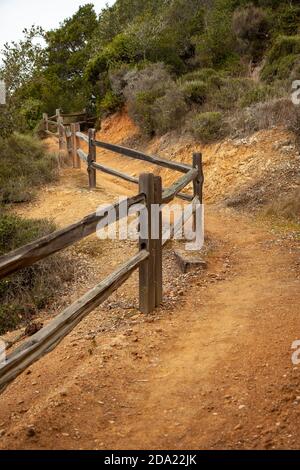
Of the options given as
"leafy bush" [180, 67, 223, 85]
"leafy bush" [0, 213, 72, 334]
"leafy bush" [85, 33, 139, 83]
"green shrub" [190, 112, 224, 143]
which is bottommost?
"leafy bush" [0, 213, 72, 334]

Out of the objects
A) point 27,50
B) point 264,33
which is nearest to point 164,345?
point 264,33

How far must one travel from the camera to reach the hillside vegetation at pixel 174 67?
1355 centimetres

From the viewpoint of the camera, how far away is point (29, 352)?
3537 mm

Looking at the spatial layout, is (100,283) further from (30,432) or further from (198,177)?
(198,177)

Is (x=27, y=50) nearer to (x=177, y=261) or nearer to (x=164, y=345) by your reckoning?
(x=177, y=261)

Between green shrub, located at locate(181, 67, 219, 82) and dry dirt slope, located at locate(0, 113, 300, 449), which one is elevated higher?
green shrub, located at locate(181, 67, 219, 82)

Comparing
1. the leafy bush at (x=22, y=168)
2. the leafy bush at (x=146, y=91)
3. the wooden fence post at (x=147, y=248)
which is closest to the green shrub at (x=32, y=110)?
the leafy bush at (x=146, y=91)

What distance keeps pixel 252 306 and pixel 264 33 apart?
16.8 meters

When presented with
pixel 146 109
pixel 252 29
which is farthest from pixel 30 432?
pixel 252 29

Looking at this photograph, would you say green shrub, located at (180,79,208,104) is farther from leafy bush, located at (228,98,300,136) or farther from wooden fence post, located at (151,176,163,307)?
wooden fence post, located at (151,176,163,307)

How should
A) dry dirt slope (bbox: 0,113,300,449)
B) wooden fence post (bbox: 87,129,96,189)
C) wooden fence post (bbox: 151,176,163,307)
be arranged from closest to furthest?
1. dry dirt slope (bbox: 0,113,300,449)
2. wooden fence post (bbox: 151,176,163,307)
3. wooden fence post (bbox: 87,129,96,189)

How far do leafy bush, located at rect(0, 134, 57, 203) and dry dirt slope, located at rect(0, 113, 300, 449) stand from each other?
6026 millimetres

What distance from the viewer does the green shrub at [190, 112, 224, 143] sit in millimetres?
12914

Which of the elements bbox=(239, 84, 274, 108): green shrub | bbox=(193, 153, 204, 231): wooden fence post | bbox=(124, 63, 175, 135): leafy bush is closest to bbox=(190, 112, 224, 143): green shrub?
bbox=(239, 84, 274, 108): green shrub
